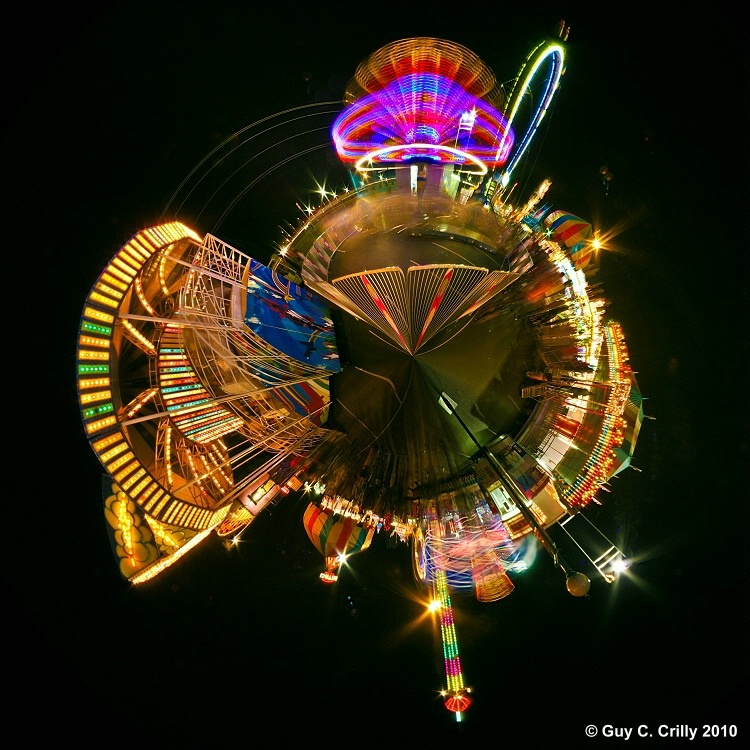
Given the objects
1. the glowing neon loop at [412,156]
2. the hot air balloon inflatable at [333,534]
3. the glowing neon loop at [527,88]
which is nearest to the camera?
the glowing neon loop at [412,156]

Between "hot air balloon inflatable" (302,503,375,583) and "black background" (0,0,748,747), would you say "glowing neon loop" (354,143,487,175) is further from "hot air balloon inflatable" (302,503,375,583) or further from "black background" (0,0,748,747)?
"hot air balloon inflatable" (302,503,375,583)

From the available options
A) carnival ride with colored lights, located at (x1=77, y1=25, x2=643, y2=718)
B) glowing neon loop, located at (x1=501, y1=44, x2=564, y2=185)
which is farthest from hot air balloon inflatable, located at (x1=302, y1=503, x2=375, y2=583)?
glowing neon loop, located at (x1=501, y1=44, x2=564, y2=185)

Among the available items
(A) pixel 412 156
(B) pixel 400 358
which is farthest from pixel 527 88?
(B) pixel 400 358

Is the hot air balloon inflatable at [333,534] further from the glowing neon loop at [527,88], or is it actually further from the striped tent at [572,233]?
the glowing neon loop at [527,88]

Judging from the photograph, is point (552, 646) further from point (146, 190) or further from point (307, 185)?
point (146, 190)

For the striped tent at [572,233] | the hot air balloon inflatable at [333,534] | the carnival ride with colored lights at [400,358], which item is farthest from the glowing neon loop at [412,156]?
the hot air balloon inflatable at [333,534]

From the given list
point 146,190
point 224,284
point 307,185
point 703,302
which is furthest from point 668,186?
point 146,190
